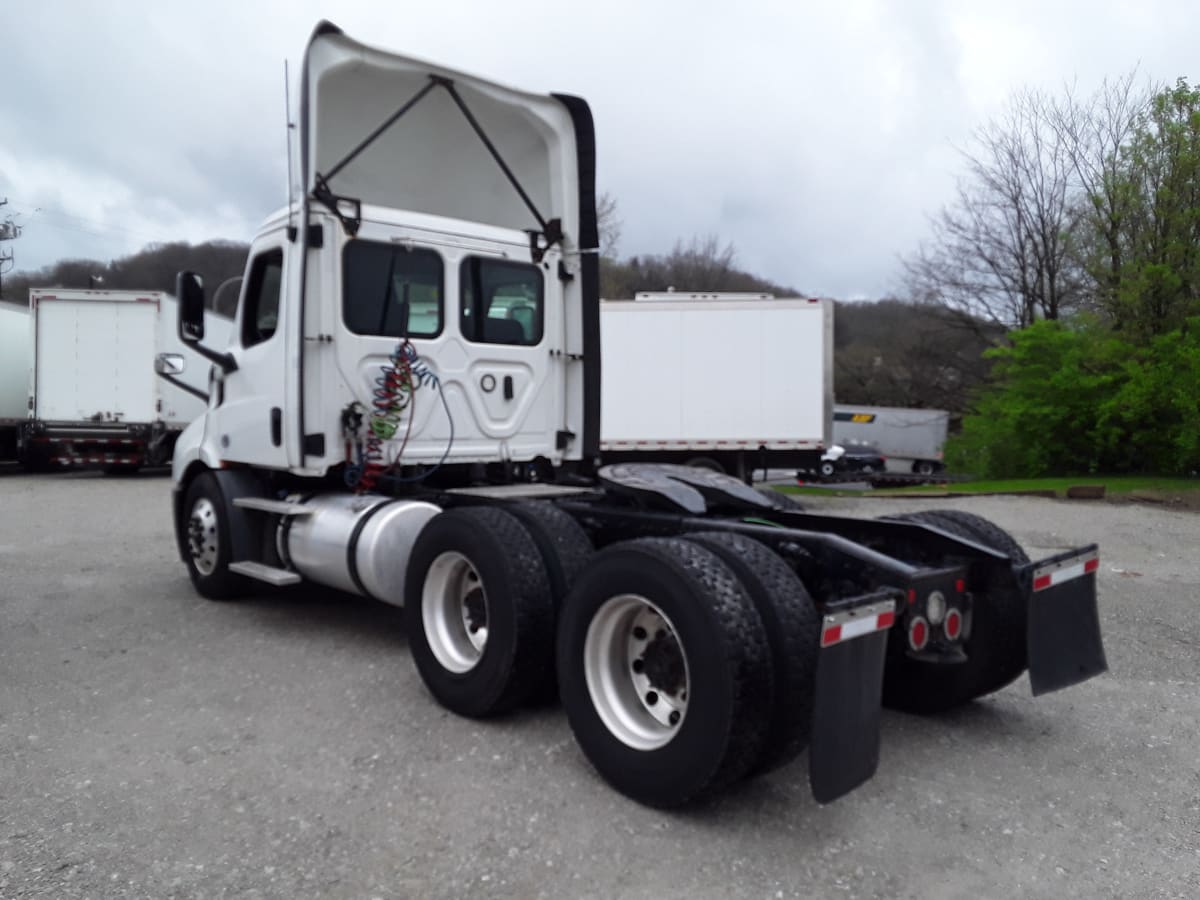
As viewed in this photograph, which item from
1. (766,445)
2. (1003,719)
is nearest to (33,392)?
(766,445)

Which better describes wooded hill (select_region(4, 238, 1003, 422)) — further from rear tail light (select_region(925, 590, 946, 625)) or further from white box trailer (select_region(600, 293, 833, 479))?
rear tail light (select_region(925, 590, 946, 625))

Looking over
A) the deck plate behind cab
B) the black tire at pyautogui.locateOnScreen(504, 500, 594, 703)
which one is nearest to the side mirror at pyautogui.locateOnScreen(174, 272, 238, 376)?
the black tire at pyautogui.locateOnScreen(504, 500, 594, 703)

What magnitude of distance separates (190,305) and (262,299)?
1.76ft

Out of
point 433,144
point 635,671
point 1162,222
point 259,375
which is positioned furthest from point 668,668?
point 1162,222

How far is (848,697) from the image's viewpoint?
126 inches

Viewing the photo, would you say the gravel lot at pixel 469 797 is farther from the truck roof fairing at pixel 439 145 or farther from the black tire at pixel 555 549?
the truck roof fairing at pixel 439 145

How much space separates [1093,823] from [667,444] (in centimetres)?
1346

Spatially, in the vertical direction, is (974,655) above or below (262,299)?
below

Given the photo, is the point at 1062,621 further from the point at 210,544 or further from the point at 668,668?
the point at 210,544

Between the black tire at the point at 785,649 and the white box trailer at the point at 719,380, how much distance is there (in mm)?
13197

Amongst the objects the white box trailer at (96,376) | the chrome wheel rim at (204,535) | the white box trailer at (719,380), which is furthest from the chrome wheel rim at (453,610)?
the white box trailer at (96,376)

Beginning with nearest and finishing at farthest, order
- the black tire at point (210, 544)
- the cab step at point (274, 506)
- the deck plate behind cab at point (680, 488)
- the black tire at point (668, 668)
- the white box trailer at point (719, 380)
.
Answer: the black tire at point (668, 668), the deck plate behind cab at point (680, 488), the cab step at point (274, 506), the black tire at point (210, 544), the white box trailer at point (719, 380)

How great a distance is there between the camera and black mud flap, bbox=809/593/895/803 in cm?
312

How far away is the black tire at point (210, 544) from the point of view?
271 inches
